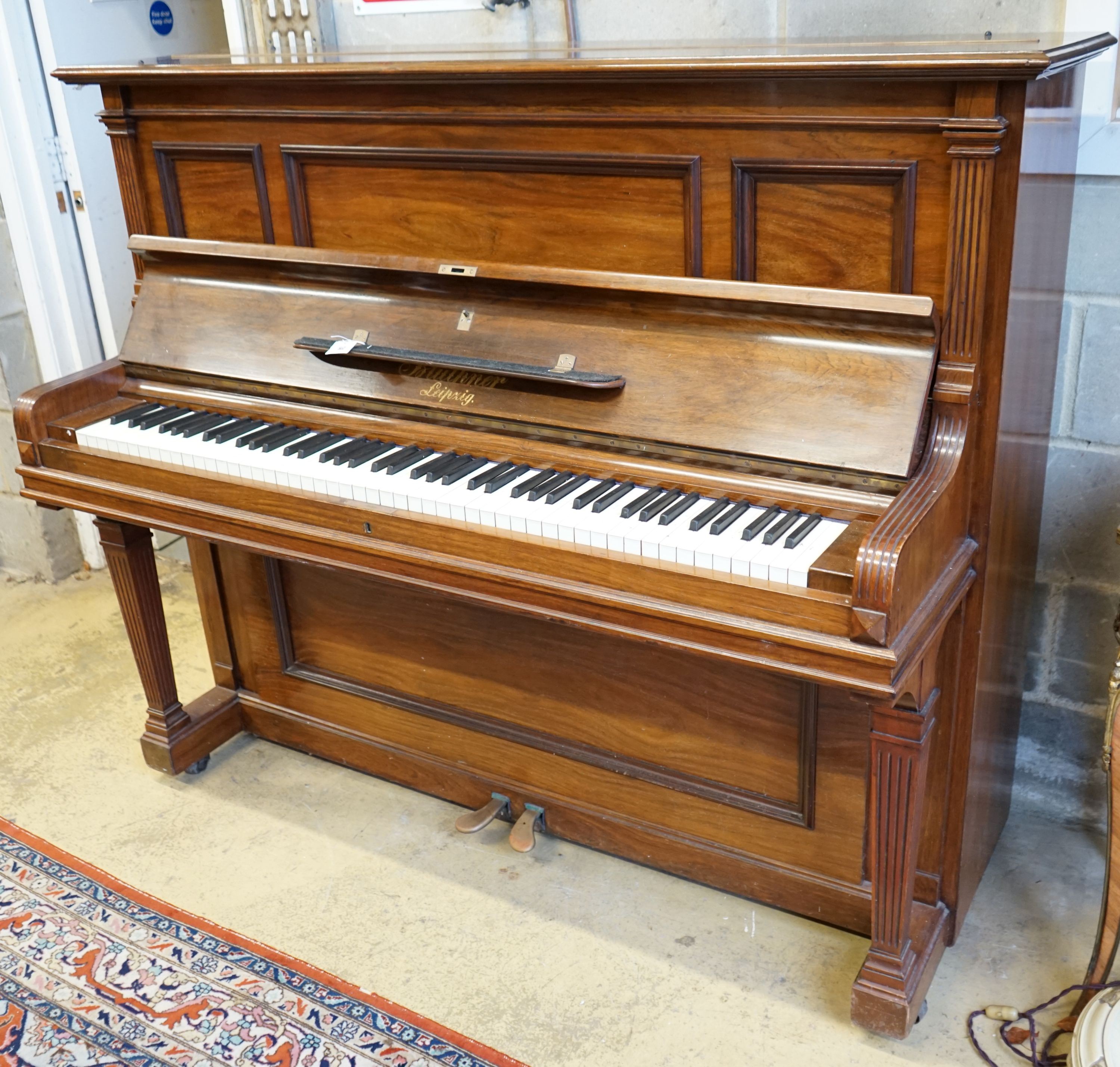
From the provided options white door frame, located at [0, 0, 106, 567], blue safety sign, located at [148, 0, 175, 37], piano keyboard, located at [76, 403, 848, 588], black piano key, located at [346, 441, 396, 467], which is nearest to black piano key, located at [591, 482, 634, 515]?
piano keyboard, located at [76, 403, 848, 588]

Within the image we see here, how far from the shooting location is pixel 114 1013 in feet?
6.95

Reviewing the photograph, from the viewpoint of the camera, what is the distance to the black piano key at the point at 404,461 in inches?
80.2

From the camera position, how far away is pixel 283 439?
221 cm

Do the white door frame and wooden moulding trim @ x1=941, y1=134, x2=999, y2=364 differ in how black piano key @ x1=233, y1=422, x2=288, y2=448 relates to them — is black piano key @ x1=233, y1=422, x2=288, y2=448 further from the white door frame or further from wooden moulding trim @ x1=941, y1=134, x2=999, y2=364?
the white door frame

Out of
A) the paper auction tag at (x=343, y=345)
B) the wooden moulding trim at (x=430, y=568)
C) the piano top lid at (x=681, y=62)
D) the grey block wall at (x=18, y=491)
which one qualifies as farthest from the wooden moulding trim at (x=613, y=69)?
the grey block wall at (x=18, y=491)

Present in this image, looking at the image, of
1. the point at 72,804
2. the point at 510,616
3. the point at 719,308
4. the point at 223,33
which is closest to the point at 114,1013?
the point at 72,804

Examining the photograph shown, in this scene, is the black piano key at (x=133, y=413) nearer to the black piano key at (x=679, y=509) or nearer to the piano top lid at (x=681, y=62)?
the piano top lid at (x=681, y=62)

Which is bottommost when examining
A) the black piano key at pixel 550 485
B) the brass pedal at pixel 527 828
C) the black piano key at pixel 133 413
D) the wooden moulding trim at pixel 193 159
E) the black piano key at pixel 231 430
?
the brass pedal at pixel 527 828

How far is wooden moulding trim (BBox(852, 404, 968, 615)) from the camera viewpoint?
1.53 m

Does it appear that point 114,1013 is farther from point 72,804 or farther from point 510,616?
point 510,616

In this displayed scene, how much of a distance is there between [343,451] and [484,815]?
83 centimetres

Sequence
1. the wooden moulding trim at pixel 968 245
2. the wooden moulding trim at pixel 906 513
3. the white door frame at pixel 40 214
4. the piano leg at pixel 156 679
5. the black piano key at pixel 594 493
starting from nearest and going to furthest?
the wooden moulding trim at pixel 906 513, the wooden moulding trim at pixel 968 245, the black piano key at pixel 594 493, the piano leg at pixel 156 679, the white door frame at pixel 40 214

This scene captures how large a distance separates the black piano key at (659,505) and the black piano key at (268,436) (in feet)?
2.45

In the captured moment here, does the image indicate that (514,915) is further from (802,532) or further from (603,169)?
(603,169)
